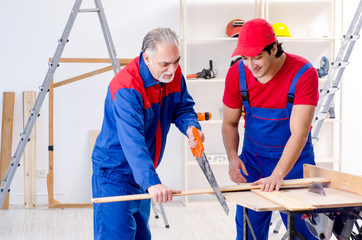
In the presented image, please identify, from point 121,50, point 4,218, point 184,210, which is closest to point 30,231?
point 4,218

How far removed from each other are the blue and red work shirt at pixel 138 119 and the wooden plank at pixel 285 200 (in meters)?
0.49

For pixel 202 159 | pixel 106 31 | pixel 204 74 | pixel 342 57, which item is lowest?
pixel 202 159

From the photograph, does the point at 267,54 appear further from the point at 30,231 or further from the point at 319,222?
the point at 30,231

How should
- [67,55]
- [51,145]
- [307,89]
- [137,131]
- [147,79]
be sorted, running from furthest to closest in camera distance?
[67,55] < [51,145] < [307,89] < [147,79] < [137,131]

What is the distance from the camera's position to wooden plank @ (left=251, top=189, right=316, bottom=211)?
2.10 metres

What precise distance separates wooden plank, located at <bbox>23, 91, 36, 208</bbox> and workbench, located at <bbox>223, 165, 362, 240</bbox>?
3552mm

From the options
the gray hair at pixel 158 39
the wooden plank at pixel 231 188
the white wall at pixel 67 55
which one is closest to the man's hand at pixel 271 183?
the wooden plank at pixel 231 188

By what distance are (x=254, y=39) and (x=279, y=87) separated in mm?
317

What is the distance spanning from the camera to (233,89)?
282 cm

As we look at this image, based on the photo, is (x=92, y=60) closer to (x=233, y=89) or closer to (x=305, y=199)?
(x=233, y=89)

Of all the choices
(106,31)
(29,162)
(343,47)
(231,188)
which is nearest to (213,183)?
(231,188)

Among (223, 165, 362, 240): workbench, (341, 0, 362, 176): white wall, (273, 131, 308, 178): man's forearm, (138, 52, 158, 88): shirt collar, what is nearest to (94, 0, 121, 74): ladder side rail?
(138, 52, 158, 88): shirt collar

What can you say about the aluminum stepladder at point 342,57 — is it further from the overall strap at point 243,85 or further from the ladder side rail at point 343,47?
the overall strap at point 243,85

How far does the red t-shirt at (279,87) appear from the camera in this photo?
8.53 feet
